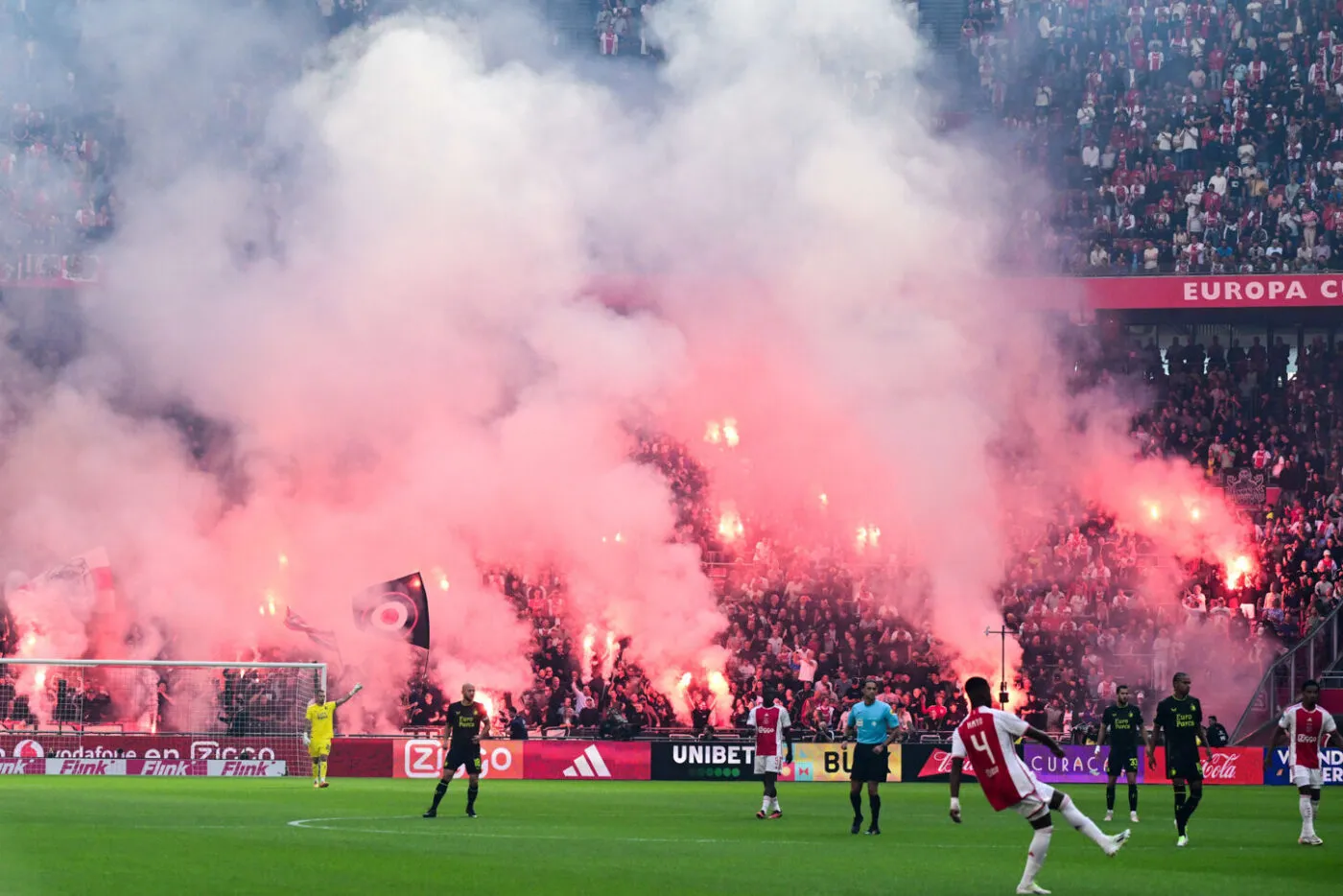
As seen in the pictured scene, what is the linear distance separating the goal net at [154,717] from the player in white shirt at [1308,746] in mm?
19525

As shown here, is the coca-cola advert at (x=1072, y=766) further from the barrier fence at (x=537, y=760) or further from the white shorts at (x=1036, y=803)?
the white shorts at (x=1036, y=803)

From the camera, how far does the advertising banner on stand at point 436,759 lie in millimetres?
35188

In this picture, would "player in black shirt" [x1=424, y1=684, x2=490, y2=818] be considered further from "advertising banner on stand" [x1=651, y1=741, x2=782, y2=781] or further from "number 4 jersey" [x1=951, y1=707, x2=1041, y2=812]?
"advertising banner on stand" [x1=651, y1=741, x2=782, y2=781]

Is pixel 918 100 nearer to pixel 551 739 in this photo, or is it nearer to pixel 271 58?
pixel 271 58

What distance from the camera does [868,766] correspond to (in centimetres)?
2180

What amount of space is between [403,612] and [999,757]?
1011 inches

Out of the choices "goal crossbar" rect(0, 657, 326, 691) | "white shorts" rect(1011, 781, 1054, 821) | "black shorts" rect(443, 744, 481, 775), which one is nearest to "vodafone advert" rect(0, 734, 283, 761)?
"goal crossbar" rect(0, 657, 326, 691)

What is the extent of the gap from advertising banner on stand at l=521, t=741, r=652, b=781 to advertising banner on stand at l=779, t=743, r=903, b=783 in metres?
2.89

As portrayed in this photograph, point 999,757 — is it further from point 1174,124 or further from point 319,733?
point 1174,124

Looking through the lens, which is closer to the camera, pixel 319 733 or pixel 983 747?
pixel 983 747

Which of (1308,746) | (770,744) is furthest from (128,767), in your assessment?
(1308,746)

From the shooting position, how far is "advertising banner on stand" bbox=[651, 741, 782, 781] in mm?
35781

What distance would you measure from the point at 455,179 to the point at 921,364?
38.9 feet

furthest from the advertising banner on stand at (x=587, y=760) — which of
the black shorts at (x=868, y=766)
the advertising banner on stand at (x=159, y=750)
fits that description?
the black shorts at (x=868, y=766)
